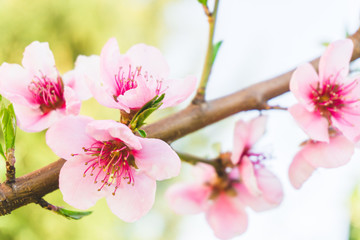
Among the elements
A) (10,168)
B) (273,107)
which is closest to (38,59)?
(10,168)

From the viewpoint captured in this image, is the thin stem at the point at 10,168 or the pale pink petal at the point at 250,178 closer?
the thin stem at the point at 10,168

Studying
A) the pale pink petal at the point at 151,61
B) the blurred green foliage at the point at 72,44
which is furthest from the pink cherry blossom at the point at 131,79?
the blurred green foliage at the point at 72,44

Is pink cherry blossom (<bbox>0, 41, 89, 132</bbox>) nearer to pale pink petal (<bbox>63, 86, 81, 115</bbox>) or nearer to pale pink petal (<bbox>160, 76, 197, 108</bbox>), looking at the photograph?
pale pink petal (<bbox>63, 86, 81, 115</bbox>)

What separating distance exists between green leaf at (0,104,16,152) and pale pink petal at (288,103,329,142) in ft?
0.95

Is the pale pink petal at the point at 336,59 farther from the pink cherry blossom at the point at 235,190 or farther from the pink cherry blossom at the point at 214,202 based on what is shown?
the pink cherry blossom at the point at 214,202

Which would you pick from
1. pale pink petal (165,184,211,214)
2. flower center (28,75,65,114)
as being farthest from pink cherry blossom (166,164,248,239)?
flower center (28,75,65,114)

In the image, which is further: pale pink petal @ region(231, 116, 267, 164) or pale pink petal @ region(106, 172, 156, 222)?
pale pink petal @ region(231, 116, 267, 164)

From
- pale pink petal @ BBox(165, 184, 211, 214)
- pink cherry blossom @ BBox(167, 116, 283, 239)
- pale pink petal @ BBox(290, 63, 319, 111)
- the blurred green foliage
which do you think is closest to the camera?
pale pink petal @ BBox(290, 63, 319, 111)

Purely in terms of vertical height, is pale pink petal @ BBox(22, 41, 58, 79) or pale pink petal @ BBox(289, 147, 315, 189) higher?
pale pink petal @ BBox(22, 41, 58, 79)

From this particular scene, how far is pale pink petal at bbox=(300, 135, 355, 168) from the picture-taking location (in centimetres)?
48

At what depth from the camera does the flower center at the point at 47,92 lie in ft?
1.54

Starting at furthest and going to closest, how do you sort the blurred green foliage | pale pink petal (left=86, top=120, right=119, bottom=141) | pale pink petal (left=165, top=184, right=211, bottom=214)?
the blurred green foliage < pale pink petal (left=165, top=184, right=211, bottom=214) < pale pink petal (left=86, top=120, right=119, bottom=141)

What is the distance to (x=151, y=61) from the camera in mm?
446

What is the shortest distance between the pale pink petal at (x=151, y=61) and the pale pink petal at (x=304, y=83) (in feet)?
0.46
